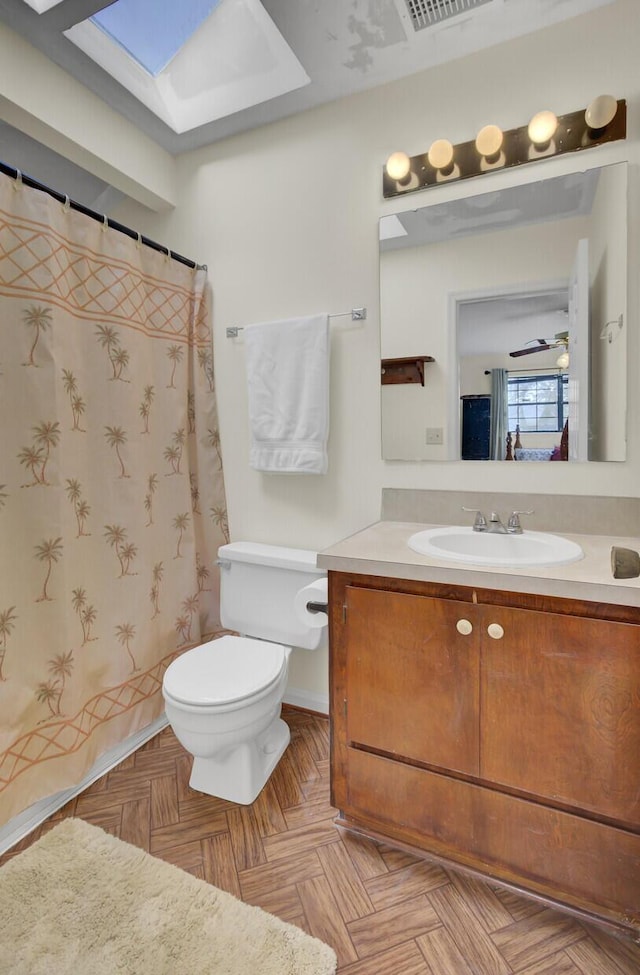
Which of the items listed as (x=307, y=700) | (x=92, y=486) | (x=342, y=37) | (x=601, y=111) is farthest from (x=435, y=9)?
(x=307, y=700)

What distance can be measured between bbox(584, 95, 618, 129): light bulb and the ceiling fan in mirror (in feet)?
2.02

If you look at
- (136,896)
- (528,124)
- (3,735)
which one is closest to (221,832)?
(136,896)

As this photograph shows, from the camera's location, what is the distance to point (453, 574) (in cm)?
120

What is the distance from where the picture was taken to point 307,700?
6.94 feet

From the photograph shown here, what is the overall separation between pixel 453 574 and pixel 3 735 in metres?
1.39

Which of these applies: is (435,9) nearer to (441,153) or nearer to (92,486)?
(441,153)

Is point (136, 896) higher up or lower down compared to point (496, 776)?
lower down

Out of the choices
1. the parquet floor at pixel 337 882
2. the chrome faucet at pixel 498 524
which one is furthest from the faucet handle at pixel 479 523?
the parquet floor at pixel 337 882

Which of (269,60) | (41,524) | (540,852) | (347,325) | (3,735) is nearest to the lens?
(540,852)

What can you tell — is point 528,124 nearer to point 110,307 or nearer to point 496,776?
point 110,307

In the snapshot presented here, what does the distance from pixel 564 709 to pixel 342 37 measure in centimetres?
212

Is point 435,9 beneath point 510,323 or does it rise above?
above

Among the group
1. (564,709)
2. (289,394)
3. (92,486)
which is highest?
(289,394)

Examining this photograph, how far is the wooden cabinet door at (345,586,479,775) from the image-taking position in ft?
4.04
